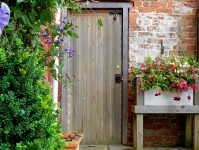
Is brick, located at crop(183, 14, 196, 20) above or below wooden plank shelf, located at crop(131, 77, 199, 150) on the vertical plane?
above

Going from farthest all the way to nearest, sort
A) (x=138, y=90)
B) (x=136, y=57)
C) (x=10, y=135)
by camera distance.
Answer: (x=136, y=57), (x=138, y=90), (x=10, y=135)

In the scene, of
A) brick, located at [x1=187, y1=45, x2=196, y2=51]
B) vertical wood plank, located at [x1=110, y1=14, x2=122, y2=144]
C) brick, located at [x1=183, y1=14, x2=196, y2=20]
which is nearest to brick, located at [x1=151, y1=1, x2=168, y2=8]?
brick, located at [x1=183, y1=14, x2=196, y2=20]

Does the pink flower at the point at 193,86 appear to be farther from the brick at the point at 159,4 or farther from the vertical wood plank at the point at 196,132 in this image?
the brick at the point at 159,4

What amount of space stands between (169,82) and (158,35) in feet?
2.79

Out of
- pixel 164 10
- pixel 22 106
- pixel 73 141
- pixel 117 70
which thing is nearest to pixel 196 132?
pixel 117 70

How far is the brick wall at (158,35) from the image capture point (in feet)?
18.5

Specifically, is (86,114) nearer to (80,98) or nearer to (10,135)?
(80,98)

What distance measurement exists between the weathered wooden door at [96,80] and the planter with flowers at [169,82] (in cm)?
62

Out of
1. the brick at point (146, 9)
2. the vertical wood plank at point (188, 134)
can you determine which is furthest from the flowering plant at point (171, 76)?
the brick at point (146, 9)

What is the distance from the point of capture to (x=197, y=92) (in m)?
5.13

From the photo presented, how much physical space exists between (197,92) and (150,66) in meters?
0.66

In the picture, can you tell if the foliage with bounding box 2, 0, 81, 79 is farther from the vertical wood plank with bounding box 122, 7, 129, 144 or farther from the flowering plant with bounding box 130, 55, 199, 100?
the vertical wood plank with bounding box 122, 7, 129, 144

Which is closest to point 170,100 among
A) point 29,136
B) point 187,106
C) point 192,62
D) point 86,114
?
point 187,106

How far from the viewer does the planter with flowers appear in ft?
16.5
